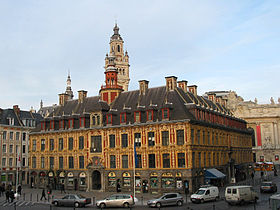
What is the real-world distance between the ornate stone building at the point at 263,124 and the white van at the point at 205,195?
82647mm

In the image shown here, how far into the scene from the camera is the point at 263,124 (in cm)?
11794

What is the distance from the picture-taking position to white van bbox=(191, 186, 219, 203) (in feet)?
120

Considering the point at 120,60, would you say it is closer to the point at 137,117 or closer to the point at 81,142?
the point at 81,142

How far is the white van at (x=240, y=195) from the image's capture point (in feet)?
111

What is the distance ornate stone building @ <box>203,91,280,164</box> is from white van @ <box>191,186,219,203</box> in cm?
8265

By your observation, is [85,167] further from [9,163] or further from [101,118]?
[9,163]

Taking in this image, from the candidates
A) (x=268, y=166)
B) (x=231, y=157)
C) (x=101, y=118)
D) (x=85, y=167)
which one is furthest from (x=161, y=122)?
(x=268, y=166)

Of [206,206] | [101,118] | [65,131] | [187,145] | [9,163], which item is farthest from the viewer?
[9,163]

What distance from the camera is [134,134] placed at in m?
51.6

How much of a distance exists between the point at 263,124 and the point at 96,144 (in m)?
81.2

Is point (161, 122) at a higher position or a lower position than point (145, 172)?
higher

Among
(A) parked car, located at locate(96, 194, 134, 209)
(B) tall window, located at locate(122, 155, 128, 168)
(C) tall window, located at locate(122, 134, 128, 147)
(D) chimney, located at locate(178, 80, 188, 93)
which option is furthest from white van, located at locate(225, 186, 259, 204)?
(D) chimney, located at locate(178, 80, 188, 93)

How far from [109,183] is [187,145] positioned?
1505 cm

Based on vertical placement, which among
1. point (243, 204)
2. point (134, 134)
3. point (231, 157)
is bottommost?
point (243, 204)
